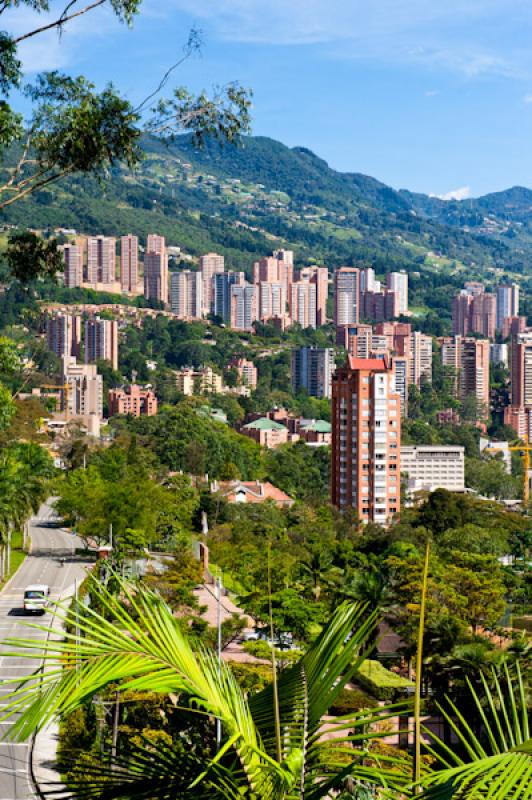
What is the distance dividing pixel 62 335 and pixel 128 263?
A: 40.3 meters

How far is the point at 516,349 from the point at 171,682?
95341mm

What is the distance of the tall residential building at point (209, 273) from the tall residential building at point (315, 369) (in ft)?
98.9

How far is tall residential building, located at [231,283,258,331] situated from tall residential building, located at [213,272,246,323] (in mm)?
1612

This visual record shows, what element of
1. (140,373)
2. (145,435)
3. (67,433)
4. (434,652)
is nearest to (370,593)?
(434,652)

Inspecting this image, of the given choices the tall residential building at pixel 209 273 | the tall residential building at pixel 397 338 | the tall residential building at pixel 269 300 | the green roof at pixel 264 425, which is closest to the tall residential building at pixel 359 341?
the tall residential building at pixel 397 338

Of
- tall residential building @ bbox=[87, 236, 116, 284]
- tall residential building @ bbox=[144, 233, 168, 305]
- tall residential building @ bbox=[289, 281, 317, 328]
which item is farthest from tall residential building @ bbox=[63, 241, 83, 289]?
tall residential building @ bbox=[289, 281, 317, 328]

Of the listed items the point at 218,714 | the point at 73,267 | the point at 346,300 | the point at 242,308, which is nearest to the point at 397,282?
the point at 346,300

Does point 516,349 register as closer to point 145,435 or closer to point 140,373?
point 140,373

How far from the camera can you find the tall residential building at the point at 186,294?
125750mm

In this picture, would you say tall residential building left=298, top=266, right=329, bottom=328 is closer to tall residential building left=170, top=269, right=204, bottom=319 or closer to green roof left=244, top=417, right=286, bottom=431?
tall residential building left=170, top=269, right=204, bottom=319

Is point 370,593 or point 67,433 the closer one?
point 370,593

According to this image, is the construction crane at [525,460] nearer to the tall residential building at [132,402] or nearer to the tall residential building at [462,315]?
the tall residential building at [132,402]

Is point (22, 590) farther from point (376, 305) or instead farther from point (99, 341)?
point (376, 305)

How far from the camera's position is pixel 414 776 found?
230 cm
